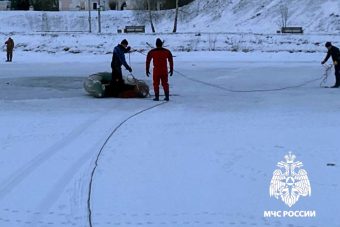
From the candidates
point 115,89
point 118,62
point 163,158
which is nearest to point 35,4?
point 115,89

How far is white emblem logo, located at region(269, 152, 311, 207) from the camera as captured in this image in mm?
5918

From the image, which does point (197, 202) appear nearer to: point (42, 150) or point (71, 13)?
point (42, 150)

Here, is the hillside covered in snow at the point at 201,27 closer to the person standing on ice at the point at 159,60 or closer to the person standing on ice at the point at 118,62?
the person standing on ice at the point at 118,62

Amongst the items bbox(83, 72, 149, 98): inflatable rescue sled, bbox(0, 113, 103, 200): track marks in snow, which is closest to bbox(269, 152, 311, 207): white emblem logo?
bbox(0, 113, 103, 200): track marks in snow

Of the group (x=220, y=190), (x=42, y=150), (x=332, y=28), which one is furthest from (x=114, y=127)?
(x=332, y=28)

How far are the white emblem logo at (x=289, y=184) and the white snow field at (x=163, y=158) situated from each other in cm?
10

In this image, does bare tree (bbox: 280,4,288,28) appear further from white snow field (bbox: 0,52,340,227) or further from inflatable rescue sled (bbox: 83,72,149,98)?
inflatable rescue sled (bbox: 83,72,149,98)

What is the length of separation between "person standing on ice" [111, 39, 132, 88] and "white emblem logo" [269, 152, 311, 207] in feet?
25.6

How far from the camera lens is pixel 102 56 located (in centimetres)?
3572

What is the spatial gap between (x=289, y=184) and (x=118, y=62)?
8.72 meters

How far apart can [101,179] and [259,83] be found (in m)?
12.5

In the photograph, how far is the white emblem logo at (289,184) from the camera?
5918 mm

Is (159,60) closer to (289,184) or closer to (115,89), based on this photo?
(115,89)

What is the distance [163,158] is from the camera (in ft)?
25.0
